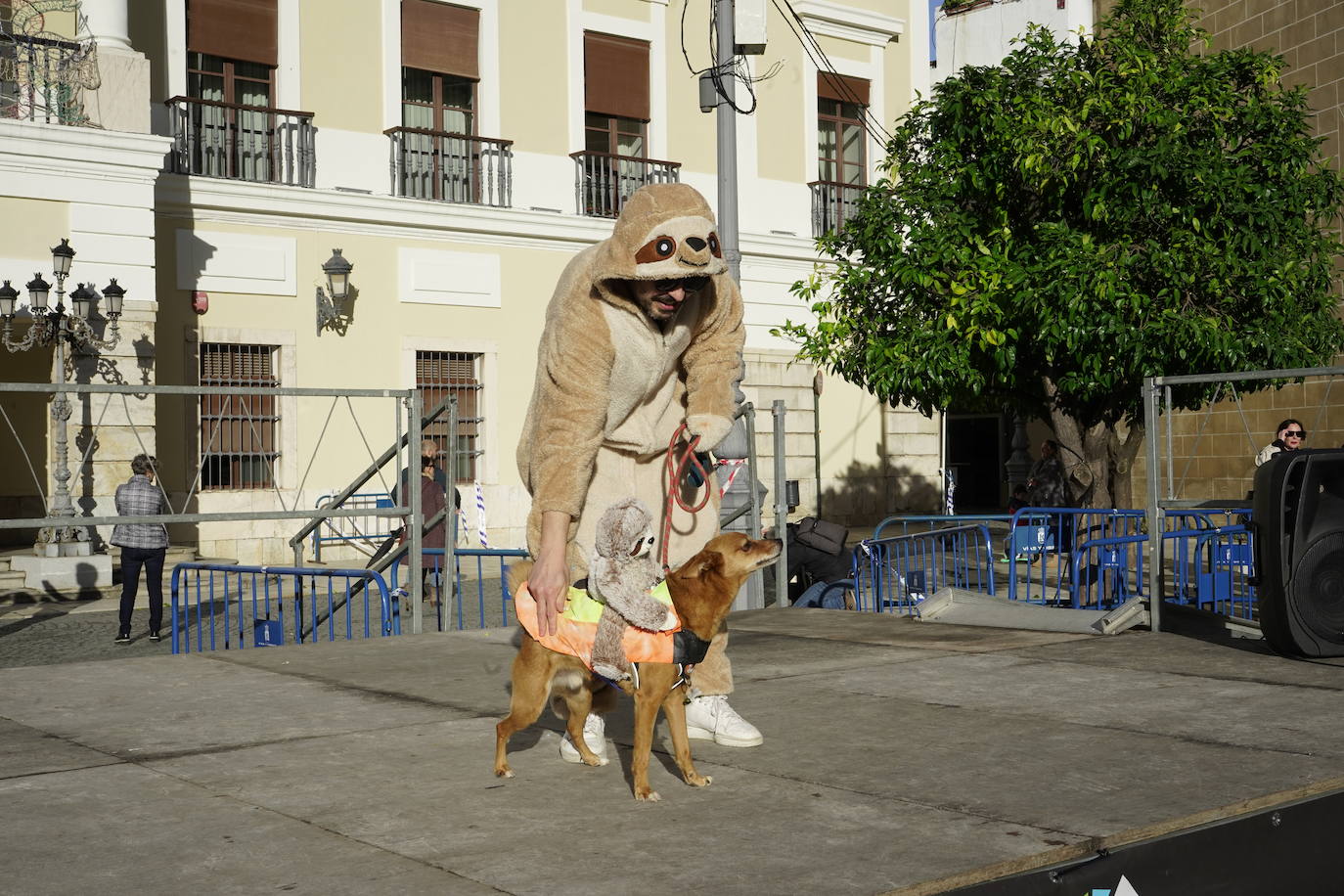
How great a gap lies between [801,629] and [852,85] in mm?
17841

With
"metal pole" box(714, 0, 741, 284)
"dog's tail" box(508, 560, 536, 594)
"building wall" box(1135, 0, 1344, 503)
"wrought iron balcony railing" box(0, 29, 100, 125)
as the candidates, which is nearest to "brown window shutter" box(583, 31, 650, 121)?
"wrought iron balcony railing" box(0, 29, 100, 125)

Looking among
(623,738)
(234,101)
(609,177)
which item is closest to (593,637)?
(623,738)

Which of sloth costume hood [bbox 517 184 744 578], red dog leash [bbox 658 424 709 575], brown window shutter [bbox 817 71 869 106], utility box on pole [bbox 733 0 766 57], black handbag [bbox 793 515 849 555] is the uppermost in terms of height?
brown window shutter [bbox 817 71 869 106]

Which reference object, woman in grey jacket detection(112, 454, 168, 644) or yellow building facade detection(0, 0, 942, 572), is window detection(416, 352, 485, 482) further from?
woman in grey jacket detection(112, 454, 168, 644)

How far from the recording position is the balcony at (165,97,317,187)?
17.6 m

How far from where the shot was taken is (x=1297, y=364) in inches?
518

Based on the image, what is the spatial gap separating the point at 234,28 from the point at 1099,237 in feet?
36.8

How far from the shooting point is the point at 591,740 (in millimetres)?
4590

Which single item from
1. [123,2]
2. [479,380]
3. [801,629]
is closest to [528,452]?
[801,629]

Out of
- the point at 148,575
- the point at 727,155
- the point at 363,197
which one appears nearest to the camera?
the point at 727,155

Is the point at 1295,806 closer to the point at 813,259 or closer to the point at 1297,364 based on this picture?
the point at 1297,364

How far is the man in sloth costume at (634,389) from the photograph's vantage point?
426cm

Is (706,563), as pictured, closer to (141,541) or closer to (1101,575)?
(1101,575)

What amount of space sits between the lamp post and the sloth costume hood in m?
11.2
